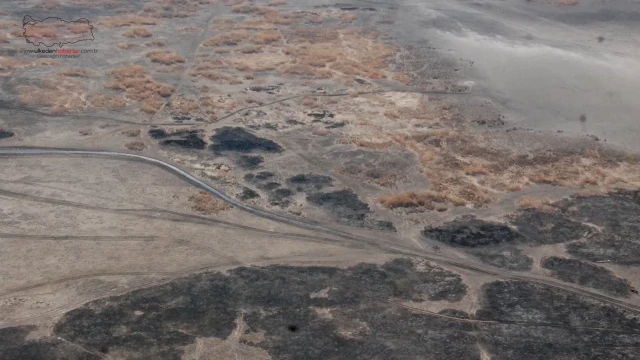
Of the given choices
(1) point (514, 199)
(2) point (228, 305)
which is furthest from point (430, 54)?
(2) point (228, 305)

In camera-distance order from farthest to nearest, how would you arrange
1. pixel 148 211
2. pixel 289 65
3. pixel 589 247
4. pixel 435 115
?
pixel 289 65 < pixel 435 115 < pixel 148 211 < pixel 589 247

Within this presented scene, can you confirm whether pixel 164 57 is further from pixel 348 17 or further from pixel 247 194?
pixel 247 194

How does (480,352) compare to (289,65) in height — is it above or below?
below

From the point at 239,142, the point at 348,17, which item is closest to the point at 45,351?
the point at 239,142

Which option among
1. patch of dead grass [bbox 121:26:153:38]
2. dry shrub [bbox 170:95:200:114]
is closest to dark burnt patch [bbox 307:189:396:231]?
dry shrub [bbox 170:95:200:114]

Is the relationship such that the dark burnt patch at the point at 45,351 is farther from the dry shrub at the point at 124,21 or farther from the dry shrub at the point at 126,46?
the dry shrub at the point at 124,21

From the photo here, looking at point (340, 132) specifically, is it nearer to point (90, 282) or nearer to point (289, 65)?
point (289, 65)

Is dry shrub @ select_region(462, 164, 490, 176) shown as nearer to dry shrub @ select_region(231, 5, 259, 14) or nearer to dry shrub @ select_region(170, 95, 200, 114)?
dry shrub @ select_region(170, 95, 200, 114)
